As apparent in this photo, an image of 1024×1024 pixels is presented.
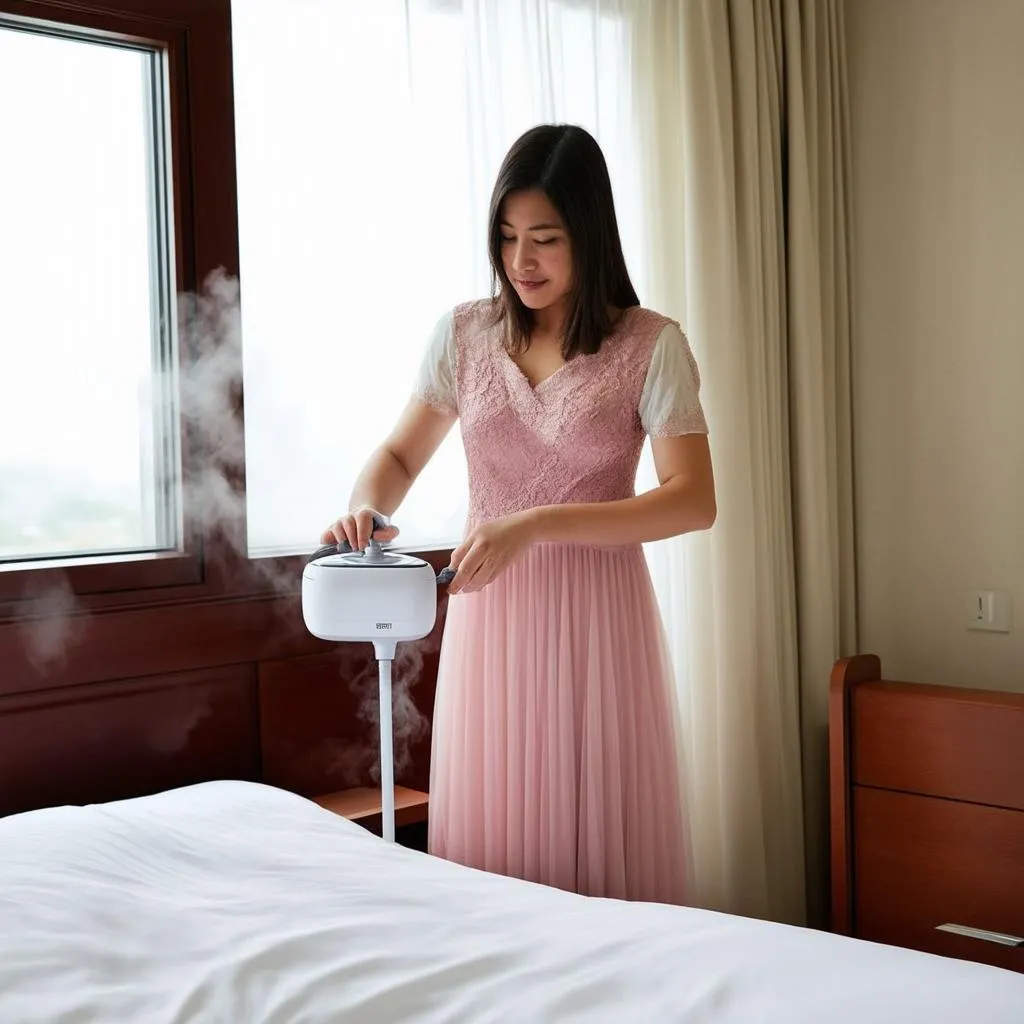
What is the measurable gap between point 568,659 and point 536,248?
629 mm

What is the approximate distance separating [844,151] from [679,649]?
4.11 feet

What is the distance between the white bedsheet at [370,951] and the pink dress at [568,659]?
0.37m

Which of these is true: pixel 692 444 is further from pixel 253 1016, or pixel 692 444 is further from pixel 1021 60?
pixel 1021 60

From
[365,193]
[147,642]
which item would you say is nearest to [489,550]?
[147,642]

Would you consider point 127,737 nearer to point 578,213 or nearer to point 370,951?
point 370,951

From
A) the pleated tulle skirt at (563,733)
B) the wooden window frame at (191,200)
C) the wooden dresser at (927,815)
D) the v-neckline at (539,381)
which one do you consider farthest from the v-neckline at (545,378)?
the wooden dresser at (927,815)

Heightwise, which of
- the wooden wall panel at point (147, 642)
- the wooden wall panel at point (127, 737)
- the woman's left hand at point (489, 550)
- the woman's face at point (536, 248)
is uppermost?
the woman's face at point (536, 248)

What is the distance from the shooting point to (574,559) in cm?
197

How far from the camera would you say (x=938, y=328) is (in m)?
2.89

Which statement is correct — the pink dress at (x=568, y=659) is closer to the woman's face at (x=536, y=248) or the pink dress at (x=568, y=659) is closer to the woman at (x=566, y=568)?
the woman at (x=566, y=568)

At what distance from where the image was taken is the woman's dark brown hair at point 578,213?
6.26 ft

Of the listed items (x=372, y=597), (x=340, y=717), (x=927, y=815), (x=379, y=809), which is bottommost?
(x=927, y=815)

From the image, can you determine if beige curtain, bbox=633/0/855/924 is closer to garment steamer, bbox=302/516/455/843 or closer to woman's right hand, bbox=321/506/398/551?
woman's right hand, bbox=321/506/398/551

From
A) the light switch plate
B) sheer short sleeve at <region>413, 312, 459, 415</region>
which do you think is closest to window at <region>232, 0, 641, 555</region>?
sheer short sleeve at <region>413, 312, 459, 415</region>
